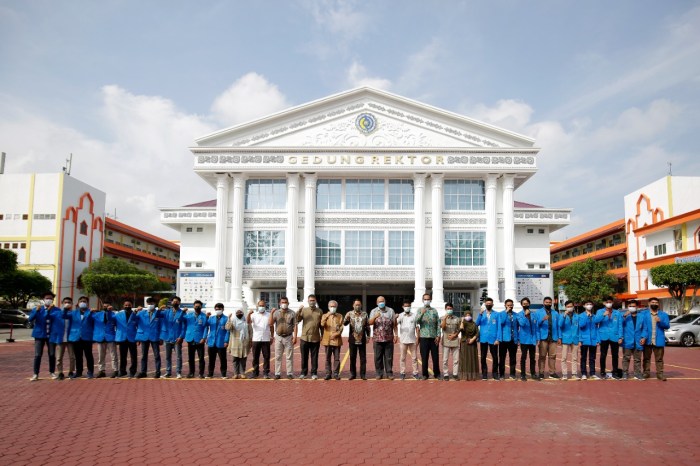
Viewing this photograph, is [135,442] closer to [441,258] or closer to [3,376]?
[3,376]

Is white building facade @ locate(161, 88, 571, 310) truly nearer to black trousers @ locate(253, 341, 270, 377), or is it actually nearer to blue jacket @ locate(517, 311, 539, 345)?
black trousers @ locate(253, 341, 270, 377)

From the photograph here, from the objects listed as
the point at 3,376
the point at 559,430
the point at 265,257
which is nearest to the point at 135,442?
the point at 559,430

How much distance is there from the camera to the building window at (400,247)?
3122 cm

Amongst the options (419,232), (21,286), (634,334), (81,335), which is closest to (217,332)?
(81,335)

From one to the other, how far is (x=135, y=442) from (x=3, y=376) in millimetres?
7900

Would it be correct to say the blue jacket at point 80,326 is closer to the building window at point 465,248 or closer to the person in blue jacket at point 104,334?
the person in blue jacket at point 104,334

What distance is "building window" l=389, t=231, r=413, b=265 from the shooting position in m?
31.2

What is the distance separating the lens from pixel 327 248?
31469 mm

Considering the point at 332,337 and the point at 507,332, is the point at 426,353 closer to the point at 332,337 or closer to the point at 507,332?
the point at 507,332

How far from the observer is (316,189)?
105 feet

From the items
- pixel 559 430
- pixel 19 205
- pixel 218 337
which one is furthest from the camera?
pixel 19 205

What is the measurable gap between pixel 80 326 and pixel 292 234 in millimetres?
19151

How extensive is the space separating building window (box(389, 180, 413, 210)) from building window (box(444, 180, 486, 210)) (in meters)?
2.16

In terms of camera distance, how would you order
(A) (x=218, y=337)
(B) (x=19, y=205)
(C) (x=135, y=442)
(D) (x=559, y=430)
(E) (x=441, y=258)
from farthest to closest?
1. (B) (x=19, y=205)
2. (E) (x=441, y=258)
3. (A) (x=218, y=337)
4. (D) (x=559, y=430)
5. (C) (x=135, y=442)
